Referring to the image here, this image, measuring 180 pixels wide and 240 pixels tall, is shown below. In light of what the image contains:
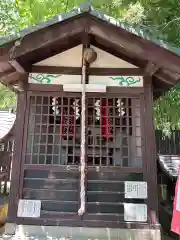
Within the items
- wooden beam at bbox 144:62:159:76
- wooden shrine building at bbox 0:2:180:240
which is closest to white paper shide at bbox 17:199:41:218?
wooden shrine building at bbox 0:2:180:240

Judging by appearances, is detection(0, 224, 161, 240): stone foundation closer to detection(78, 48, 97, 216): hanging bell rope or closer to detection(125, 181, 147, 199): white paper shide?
detection(78, 48, 97, 216): hanging bell rope

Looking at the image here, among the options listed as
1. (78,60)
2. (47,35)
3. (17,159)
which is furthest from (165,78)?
(17,159)

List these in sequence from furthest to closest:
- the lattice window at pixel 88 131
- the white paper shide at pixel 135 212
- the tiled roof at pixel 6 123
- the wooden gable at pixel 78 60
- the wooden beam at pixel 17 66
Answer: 1. the tiled roof at pixel 6 123
2. the wooden gable at pixel 78 60
3. the lattice window at pixel 88 131
4. the wooden beam at pixel 17 66
5. the white paper shide at pixel 135 212

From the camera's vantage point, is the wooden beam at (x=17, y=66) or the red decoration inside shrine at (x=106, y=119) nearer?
the wooden beam at (x=17, y=66)

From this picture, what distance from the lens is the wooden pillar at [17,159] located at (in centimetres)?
425

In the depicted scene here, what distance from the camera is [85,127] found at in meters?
4.48

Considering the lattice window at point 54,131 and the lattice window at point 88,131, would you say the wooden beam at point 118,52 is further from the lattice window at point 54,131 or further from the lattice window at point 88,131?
the lattice window at point 54,131

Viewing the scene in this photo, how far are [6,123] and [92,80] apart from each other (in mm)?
2090

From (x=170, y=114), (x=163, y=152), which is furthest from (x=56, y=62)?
(x=170, y=114)

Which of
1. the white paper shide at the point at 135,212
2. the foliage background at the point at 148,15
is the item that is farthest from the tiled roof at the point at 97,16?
the white paper shide at the point at 135,212

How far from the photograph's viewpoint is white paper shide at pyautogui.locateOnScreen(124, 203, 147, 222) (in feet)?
13.7

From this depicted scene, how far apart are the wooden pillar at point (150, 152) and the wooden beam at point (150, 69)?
0.26 feet

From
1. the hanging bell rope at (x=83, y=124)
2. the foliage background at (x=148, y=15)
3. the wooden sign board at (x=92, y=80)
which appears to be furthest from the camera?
the foliage background at (x=148, y=15)

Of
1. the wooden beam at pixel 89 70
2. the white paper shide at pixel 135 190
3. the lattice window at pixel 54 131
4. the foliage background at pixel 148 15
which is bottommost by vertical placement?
the white paper shide at pixel 135 190
